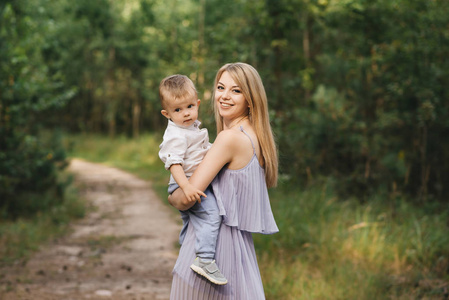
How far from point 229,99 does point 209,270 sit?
876 mm

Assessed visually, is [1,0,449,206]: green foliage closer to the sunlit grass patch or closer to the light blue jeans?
the sunlit grass patch

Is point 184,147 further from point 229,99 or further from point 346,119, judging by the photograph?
point 346,119

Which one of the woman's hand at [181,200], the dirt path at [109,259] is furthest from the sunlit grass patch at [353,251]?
the woman's hand at [181,200]

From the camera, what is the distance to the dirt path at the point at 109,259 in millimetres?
5604

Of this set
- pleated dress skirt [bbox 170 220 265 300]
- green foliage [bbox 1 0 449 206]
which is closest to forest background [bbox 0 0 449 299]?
green foliage [bbox 1 0 449 206]

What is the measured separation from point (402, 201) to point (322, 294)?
303cm

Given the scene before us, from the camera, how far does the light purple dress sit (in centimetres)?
247

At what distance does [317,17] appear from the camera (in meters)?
11.2

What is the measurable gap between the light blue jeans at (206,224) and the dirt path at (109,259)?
3.22 metres

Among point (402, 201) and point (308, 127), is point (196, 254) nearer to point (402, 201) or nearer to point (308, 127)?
point (402, 201)

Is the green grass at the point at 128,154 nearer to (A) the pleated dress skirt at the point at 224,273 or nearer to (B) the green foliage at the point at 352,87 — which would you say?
(B) the green foliage at the point at 352,87

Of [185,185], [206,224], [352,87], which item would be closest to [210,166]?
[185,185]

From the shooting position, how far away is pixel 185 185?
235 centimetres

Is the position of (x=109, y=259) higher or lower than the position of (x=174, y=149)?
lower
